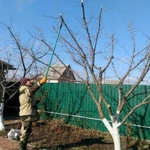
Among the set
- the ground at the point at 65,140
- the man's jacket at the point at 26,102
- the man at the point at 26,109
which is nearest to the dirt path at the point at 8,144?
the ground at the point at 65,140

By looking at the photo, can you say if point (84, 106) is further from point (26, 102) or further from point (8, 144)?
point (26, 102)

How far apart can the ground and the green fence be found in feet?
1.23

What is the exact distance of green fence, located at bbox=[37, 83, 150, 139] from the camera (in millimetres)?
9523

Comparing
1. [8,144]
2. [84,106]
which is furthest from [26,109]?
[84,106]

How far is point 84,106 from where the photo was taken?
11438 millimetres

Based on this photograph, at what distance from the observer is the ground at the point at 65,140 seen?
325 inches

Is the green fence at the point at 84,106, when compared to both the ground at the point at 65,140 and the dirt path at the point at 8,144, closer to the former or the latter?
the ground at the point at 65,140

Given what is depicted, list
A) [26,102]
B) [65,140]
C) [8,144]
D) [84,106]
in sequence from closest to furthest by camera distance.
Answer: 1. [26,102]
2. [8,144]
3. [65,140]
4. [84,106]

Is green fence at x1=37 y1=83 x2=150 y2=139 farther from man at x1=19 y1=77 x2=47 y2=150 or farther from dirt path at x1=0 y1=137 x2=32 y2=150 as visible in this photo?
dirt path at x1=0 y1=137 x2=32 y2=150

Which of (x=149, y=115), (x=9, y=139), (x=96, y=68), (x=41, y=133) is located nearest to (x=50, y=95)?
(x=41, y=133)

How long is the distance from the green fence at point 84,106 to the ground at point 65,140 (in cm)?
37

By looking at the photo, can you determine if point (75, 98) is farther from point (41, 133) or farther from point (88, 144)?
point (88, 144)

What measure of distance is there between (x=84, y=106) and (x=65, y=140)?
8.28 feet

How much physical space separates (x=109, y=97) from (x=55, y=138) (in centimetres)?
252
